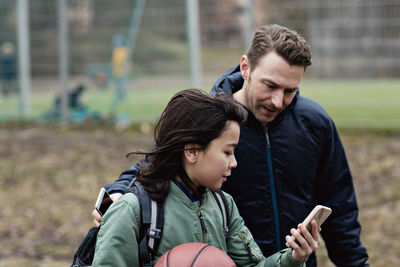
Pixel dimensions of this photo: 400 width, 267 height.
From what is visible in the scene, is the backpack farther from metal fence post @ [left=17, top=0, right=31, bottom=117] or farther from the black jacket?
metal fence post @ [left=17, top=0, right=31, bottom=117]

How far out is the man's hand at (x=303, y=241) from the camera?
7.63 ft

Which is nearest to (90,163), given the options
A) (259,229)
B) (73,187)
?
(73,187)

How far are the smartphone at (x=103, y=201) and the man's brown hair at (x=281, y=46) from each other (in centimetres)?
88

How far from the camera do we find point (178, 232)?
235 centimetres

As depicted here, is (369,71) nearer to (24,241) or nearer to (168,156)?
(24,241)

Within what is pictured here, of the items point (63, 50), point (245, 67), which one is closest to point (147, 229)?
point (245, 67)

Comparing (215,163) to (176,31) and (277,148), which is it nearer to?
(277,148)

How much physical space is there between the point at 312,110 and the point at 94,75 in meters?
8.53

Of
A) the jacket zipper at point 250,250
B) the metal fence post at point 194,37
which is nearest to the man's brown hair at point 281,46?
the jacket zipper at point 250,250

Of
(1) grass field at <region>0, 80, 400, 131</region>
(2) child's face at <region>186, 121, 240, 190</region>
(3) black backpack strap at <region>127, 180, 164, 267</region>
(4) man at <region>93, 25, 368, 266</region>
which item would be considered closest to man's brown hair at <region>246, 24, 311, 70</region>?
(4) man at <region>93, 25, 368, 266</region>

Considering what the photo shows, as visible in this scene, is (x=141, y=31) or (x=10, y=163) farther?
(x=141, y=31)

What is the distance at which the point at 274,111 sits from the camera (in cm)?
286

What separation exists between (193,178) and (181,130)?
7.3 inches

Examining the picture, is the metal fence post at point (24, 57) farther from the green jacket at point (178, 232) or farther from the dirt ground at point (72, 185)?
the green jacket at point (178, 232)
